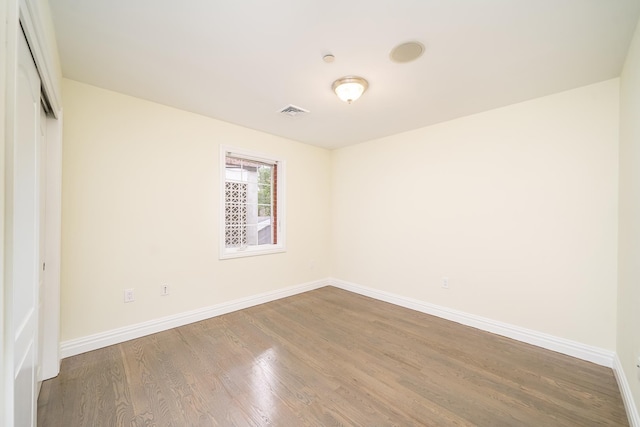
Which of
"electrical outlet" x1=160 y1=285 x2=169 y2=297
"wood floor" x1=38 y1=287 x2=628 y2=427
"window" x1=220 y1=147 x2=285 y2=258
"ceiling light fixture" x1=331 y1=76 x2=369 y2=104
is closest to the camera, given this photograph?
"wood floor" x1=38 y1=287 x2=628 y2=427

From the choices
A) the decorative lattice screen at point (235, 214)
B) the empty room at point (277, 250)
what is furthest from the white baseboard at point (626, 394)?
the decorative lattice screen at point (235, 214)

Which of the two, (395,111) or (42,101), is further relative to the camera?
(395,111)

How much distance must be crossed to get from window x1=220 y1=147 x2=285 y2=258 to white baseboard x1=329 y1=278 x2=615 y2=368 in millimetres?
1838

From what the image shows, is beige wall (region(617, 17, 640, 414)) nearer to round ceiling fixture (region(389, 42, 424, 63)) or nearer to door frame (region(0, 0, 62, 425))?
round ceiling fixture (region(389, 42, 424, 63))

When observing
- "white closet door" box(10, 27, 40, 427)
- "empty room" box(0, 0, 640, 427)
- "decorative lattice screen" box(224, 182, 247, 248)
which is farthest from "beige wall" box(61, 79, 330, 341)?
"white closet door" box(10, 27, 40, 427)

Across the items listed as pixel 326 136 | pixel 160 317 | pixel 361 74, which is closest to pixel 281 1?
pixel 361 74

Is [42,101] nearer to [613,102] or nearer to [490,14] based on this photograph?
[490,14]

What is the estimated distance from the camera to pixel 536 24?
5.27 ft

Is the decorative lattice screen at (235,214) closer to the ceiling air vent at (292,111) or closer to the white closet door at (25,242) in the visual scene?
the ceiling air vent at (292,111)

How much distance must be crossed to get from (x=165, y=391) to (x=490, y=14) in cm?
325

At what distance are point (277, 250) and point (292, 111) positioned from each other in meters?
1.99

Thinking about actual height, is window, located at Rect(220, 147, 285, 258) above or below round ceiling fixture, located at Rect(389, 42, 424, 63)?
below

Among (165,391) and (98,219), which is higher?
(98,219)

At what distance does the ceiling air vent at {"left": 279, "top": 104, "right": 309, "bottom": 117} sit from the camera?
2.83m
